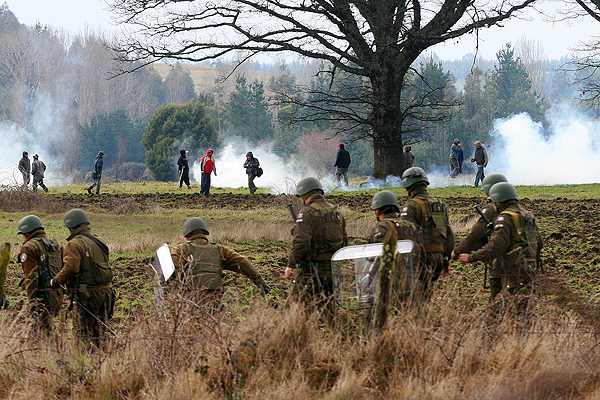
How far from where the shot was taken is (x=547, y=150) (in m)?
46.1

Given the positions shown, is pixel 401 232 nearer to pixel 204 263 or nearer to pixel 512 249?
pixel 512 249

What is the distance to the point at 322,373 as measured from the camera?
5262 mm

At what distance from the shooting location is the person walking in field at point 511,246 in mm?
6469

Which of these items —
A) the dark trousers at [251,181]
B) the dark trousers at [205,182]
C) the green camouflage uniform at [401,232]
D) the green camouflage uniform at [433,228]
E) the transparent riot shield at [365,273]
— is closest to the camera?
the transparent riot shield at [365,273]

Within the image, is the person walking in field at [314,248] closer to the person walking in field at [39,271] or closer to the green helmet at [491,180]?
the green helmet at [491,180]

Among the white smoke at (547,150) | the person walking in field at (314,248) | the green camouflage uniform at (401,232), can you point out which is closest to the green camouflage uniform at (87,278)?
the person walking in field at (314,248)

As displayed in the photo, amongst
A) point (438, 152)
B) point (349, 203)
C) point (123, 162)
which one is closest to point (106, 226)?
point (349, 203)

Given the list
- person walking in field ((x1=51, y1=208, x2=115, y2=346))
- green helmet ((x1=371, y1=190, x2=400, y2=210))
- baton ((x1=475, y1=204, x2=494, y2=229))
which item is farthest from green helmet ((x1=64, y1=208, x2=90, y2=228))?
baton ((x1=475, y1=204, x2=494, y2=229))

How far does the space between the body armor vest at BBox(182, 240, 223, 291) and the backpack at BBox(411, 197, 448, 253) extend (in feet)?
7.25

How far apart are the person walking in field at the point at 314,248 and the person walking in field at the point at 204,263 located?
1.27 ft

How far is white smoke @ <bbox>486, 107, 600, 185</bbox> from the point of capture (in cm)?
3916

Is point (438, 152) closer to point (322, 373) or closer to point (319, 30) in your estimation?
point (319, 30)

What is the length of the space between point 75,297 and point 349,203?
44.9 feet

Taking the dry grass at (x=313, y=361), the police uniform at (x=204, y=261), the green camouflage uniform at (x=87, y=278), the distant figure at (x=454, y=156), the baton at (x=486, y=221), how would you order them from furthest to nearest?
the distant figure at (x=454, y=156) < the baton at (x=486, y=221) < the green camouflage uniform at (x=87, y=278) < the police uniform at (x=204, y=261) < the dry grass at (x=313, y=361)
